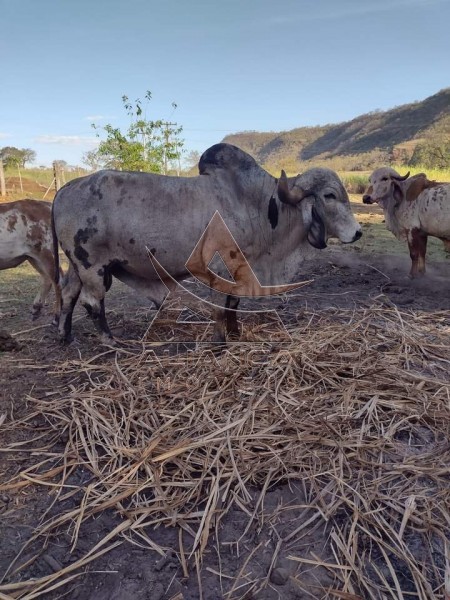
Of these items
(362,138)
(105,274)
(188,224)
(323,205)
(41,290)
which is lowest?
(41,290)

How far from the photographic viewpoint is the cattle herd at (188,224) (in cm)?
393

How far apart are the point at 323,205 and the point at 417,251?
326 cm

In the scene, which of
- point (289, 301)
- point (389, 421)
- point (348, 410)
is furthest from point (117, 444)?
point (289, 301)

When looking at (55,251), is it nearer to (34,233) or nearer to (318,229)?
(34,233)

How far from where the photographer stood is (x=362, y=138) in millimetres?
52969

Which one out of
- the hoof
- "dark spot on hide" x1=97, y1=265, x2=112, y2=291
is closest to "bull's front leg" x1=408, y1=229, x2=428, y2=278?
"dark spot on hide" x1=97, y1=265, x2=112, y2=291

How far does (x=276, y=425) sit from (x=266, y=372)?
57 centimetres

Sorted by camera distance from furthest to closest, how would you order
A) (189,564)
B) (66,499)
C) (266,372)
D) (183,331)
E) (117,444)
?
(183,331)
(266,372)
(117,444)
(66,499)
(189,564)

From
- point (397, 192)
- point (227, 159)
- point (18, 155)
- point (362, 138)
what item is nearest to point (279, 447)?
point (227, 159)

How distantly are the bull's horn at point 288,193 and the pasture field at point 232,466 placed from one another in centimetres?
104

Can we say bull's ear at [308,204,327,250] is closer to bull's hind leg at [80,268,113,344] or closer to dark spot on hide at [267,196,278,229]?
dark spot on hide at [267,196,278,229]

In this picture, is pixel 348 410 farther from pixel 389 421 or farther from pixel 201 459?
pixel 201 459

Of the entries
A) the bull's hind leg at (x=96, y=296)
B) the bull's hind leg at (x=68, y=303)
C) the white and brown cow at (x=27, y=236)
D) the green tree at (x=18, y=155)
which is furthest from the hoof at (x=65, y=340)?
the green tree at (x=18, y=155)

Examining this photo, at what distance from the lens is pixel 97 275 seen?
4062mm
